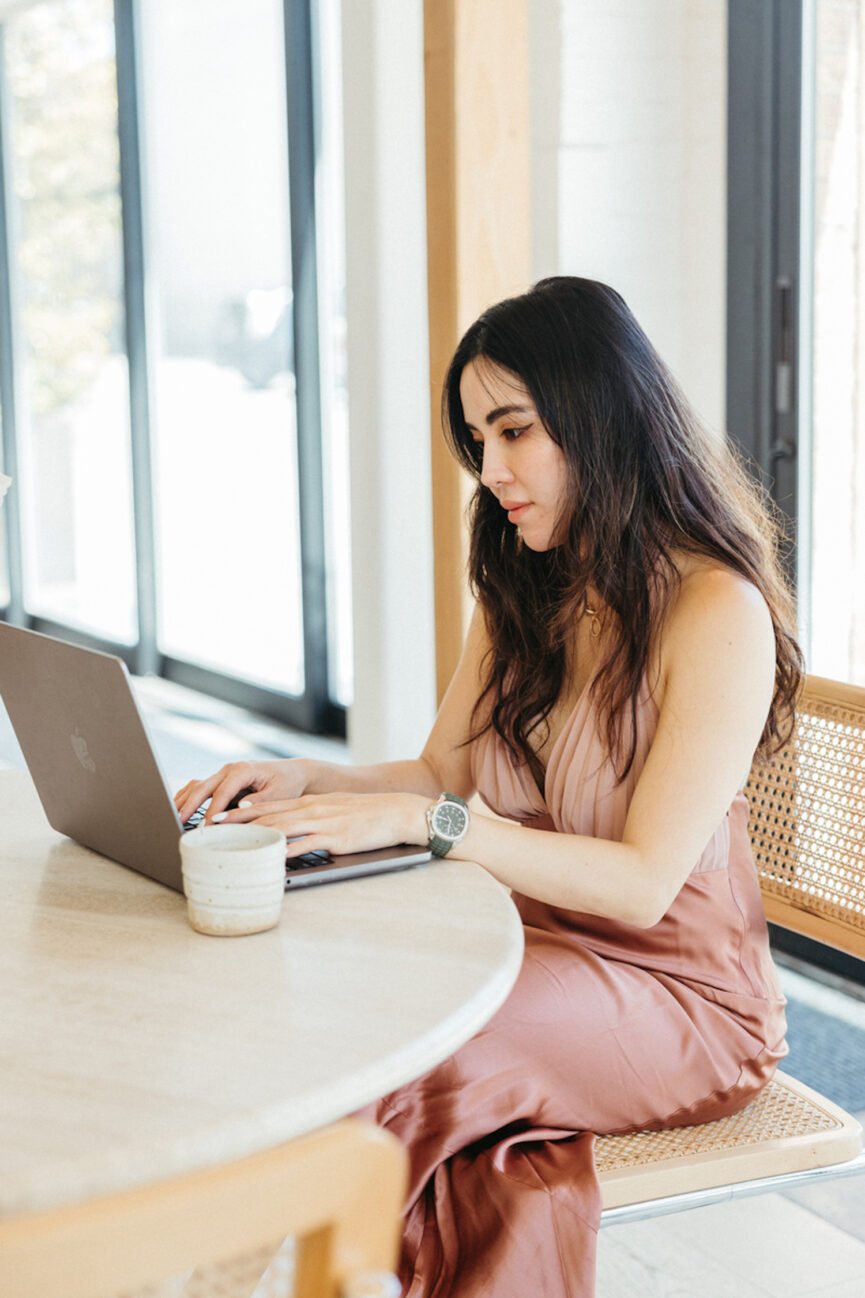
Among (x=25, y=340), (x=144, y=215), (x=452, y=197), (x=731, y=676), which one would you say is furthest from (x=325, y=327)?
(x=731, y=676)

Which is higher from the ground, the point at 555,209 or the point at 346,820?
the point at 555,209

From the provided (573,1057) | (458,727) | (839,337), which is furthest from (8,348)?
(573,1057)

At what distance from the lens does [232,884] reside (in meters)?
1.23

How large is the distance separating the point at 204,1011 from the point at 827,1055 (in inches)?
73.7

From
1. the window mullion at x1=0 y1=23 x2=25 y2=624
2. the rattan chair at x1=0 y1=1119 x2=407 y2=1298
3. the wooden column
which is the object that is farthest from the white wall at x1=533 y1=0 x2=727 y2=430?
the window mullion at x1=0 y1=23 x2=25 y2=624

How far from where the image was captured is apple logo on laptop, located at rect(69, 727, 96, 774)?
4.54ft

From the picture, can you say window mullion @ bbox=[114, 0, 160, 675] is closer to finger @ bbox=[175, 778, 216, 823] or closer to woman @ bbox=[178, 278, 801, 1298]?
woman @ bbox=[178, 278, 801, 1298]

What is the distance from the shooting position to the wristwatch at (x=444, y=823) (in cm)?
146

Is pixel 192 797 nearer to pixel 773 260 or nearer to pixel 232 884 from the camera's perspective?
pixel 232 884

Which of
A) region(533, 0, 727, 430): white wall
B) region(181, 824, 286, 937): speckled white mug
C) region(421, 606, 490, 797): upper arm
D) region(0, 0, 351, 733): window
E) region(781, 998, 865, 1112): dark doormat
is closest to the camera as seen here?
region(181, 824, 286, 937): speckled white mug

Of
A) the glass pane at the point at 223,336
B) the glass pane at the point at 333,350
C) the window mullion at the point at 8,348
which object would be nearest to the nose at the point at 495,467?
the glass pane at the point at 333,350

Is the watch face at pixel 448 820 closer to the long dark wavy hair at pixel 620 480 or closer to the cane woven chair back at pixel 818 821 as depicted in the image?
the long dark wavy hair at pixel 620 480

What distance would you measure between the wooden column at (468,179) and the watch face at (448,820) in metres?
1.64

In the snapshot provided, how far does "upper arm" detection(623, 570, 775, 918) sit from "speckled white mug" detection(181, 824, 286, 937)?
0.43 metres
